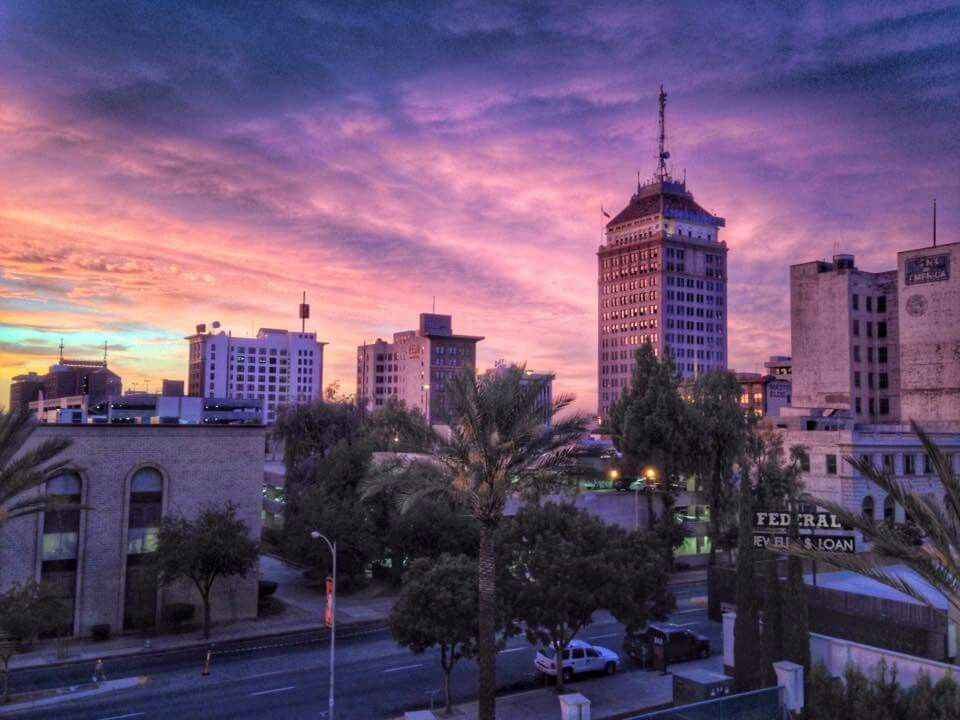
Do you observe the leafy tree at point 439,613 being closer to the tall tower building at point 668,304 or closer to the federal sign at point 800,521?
the federal sign at point 800,521

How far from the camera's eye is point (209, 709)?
90.2 ft

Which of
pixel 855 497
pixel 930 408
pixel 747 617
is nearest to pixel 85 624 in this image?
pixel 747 617

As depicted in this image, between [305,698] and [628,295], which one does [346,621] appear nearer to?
[305,698]

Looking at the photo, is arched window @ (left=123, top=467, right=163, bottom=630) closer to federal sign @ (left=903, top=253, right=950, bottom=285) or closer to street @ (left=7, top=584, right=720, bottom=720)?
street @ (left=7, top=584, right=720, bottom=720)

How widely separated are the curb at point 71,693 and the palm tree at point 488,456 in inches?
650

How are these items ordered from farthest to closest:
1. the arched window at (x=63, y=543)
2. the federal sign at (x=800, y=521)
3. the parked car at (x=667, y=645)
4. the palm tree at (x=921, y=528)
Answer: the arched window at (x=63, y=543), the parked car at (x=667, y=645), the federal sign at (x=800, y=521), the palm tree at (x=921, y=528)

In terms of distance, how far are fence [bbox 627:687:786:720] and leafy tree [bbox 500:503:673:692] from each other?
26.9 feet

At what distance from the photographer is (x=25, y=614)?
95.5ft

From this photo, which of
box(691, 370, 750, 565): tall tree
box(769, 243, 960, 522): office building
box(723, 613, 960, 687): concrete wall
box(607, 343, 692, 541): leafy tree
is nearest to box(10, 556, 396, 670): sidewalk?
box(607, 343, 692, 541): leafy tree

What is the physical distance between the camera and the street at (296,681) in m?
27.5

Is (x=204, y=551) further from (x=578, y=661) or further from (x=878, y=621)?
(x=878, y=621)

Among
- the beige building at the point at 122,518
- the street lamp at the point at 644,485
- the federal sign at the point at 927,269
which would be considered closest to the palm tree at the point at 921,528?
the beige building at the point at 122,518

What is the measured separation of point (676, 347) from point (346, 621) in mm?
158707

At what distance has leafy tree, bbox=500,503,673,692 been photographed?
27.6 meters
